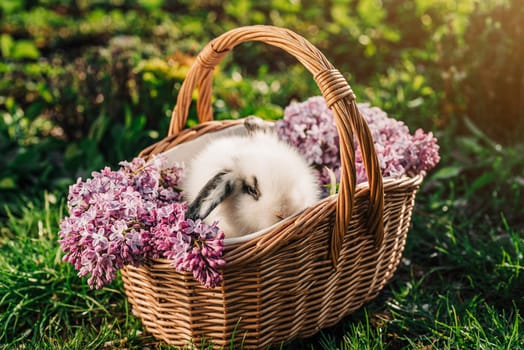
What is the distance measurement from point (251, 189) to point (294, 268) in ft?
1.20

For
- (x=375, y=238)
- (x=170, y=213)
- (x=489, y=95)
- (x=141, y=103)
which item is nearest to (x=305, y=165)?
(x=375, y=238)

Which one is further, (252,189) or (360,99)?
(360,99)

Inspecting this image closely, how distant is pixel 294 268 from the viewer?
2.19 metres

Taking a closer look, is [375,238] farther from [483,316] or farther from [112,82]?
[112,82]

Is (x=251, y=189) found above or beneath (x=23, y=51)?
above

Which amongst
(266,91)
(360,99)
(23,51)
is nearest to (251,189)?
(360,99)

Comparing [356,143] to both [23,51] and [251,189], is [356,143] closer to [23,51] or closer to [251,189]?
[251,189]

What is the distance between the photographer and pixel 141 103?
4.21 m

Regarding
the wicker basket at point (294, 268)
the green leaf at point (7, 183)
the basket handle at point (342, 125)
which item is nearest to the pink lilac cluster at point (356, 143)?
the wicker basket at point (294, 268)

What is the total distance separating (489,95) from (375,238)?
2341 mm

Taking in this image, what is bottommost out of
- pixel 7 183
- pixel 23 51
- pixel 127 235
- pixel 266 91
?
pixel 7 183

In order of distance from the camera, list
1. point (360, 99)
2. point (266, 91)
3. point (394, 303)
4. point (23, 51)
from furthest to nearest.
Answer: point (23, 51) → point (266, 91) → point (360, 99) → point (394, 303)

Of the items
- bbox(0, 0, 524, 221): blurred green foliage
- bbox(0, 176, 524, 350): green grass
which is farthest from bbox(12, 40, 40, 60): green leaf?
bbox(0, 176, 524, 350): green grass

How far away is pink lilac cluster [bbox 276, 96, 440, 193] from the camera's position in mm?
2641
